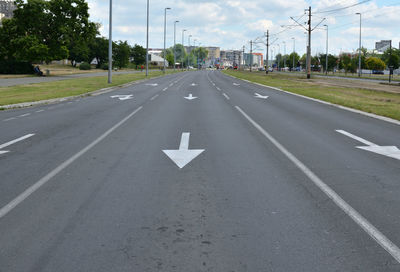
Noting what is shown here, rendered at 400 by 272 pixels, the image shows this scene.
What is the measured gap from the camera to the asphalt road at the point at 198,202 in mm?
3791

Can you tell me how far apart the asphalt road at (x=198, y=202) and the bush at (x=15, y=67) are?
1936 inches

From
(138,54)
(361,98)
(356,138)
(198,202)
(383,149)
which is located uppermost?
(138,54)

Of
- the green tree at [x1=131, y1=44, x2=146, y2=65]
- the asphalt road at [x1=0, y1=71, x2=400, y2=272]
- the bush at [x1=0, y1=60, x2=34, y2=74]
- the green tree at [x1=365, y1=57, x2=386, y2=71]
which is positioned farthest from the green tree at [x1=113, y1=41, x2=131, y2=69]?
the asphalt road at [x1=0, y1=71, x2=400, y2=272]

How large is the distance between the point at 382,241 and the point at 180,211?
2.23 metres

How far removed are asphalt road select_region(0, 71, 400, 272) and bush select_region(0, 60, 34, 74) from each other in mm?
49178

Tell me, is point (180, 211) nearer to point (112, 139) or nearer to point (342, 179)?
point (342, 179)

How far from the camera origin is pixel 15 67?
182 feet

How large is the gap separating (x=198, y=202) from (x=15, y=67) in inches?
2227

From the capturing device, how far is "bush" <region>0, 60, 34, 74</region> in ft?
180

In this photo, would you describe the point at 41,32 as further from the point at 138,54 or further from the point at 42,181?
the point at 138,54

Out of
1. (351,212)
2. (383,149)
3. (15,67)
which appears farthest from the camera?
(15,67)

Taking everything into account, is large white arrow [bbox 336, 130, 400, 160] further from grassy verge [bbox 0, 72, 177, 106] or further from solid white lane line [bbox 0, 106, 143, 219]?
grassy verge [bbox 0, 72, 177, 106]

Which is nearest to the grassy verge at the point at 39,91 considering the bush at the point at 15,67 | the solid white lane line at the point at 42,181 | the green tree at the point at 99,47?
the solid white lane line at the point at 42,181

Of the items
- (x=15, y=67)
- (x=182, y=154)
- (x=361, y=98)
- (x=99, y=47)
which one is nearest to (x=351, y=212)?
(x=182, y=154)
